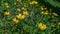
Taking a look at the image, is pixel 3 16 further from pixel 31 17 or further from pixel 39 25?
pixel 39 25

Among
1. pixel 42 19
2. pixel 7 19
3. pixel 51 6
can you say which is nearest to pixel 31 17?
pixel 42 19

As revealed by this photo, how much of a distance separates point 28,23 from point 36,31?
1.03ft

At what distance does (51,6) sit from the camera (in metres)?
4.98

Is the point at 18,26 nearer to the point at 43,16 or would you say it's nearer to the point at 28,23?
the point at 28,23

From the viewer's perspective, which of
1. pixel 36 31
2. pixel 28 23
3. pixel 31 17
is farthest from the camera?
pixel 31 17

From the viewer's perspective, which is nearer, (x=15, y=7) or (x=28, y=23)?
(x=28, y=23)

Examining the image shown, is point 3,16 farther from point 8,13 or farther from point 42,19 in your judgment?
point 42,19

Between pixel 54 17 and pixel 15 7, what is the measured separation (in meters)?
0.85

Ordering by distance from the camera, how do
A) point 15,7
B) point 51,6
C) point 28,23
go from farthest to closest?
point 51,6, point 15,7, point 28,23

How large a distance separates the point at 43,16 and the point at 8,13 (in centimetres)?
71

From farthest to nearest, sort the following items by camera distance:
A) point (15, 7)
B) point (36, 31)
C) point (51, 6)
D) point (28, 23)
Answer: point (51, 6)
point (15, 7)
point (28, 23)
point (36, 31)

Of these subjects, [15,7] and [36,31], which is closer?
[36,31]

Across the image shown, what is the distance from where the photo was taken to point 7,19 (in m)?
3.79

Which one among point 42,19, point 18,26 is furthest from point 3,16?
point 42,19
